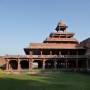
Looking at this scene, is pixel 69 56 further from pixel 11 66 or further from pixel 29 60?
pixel 11 66

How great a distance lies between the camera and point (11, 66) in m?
63.2

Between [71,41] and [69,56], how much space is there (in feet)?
23.0

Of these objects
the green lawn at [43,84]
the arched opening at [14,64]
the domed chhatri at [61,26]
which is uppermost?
the domed chhatri at [61,26]

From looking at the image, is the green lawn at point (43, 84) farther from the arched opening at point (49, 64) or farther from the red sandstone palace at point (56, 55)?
the arched opening at point (49, 64)

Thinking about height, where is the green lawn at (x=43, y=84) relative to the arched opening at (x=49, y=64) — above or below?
below

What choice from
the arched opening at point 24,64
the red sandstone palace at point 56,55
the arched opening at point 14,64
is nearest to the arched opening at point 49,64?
the red sandstone palace at point 56,55

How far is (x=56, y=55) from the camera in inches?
2320

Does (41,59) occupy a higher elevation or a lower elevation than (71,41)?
lower

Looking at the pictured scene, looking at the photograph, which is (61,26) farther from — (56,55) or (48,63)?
(56,55)

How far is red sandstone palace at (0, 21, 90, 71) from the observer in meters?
58.8

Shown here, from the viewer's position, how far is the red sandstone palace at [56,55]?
58.8m

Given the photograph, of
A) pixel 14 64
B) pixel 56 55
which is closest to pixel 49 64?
pixel 14 64

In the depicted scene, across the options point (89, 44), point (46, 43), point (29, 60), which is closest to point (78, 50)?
point (89, 44)

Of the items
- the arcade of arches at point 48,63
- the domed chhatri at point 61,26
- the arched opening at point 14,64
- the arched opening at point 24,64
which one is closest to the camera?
the arcade of arches at point 48,63
